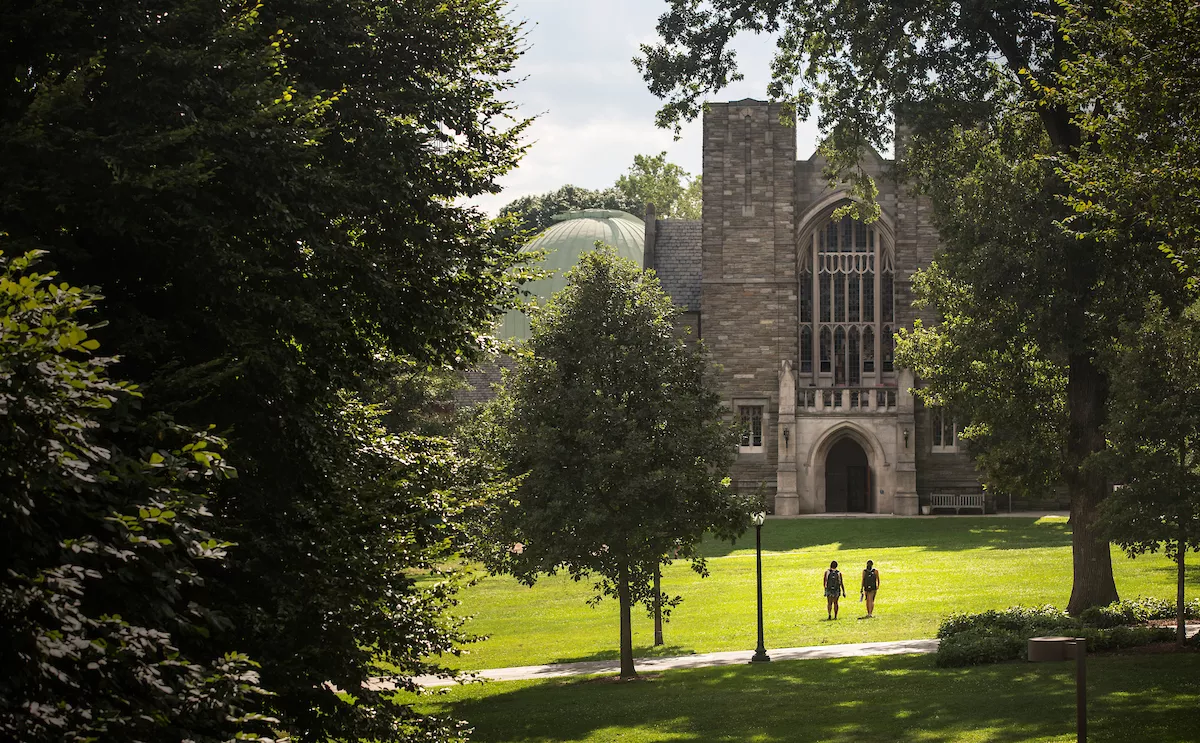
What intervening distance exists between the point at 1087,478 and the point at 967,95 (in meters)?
7.45

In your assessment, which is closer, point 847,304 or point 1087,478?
point 1087,478

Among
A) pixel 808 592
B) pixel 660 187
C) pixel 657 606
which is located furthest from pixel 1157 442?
pixel 660 187

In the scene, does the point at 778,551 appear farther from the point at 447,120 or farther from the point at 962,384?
the point at 447,120

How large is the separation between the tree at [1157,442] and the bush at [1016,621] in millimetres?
A: 2110

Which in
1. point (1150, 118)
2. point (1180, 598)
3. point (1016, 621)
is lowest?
point (1016, 621)

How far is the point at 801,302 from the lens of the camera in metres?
54.8

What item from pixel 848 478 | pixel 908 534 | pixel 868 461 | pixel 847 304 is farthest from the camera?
pixel 848 478

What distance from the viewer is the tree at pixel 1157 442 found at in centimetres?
2100

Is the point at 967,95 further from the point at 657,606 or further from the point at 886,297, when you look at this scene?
the point at 886,297

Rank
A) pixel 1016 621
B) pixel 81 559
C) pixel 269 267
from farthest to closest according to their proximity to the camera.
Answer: pixel 1016 621, pixel 269 267, pixel 81 559

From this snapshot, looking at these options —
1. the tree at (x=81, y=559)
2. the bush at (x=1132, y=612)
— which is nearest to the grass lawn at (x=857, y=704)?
the bush at (x=1132, y=612)

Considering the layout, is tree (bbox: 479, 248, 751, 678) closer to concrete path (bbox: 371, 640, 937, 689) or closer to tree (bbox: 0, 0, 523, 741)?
concrete path (bbox: 371, 640, 937, 689)

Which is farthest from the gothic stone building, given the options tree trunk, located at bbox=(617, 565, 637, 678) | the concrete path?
tree trunk, located at bbox=(617, 565, 637, 678)

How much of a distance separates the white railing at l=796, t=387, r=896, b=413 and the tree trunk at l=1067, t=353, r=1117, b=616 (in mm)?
27224
